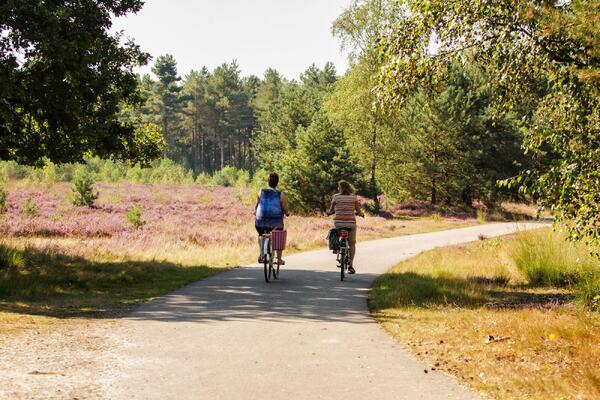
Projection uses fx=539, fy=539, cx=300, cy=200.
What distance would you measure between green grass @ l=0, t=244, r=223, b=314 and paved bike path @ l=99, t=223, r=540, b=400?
1.23 metres

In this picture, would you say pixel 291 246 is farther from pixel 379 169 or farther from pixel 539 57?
pixel 379 169

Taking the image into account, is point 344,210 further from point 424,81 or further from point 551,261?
point 551,261

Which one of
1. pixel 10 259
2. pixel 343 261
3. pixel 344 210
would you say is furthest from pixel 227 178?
pixel 343 261

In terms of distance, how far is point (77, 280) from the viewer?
12695 millimetres

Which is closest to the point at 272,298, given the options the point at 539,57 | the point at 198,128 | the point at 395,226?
the point at 539,57

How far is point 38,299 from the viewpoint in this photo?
429 inches

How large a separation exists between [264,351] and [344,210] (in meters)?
7.06

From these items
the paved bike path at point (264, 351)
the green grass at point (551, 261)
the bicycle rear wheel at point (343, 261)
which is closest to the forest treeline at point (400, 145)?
the green grass at point (551, 261)

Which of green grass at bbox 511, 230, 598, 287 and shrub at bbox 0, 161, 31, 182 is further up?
shrub at bbox 0, 161, 31, 182

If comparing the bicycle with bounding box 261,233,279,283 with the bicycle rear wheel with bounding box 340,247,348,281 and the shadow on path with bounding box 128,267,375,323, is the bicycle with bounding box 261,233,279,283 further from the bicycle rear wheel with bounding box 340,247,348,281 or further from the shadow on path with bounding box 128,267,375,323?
the bicycle rear wheel with bounding box 340,247,348,281

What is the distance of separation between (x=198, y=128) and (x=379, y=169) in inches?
2598

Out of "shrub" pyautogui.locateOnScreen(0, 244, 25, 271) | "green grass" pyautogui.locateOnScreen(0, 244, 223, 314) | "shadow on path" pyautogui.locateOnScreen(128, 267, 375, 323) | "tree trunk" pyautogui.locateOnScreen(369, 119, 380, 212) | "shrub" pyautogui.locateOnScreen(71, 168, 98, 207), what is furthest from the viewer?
"tree trunk" pyautogui.locateOnScreen(369, 119, 380, 212)

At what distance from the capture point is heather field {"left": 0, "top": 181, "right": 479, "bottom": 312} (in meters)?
11.8

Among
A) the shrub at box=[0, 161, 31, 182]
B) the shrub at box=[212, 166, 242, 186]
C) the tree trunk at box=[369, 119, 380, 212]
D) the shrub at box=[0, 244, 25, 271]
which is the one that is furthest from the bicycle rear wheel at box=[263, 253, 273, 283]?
the shrub at box=[212, 166, 242, 186]
